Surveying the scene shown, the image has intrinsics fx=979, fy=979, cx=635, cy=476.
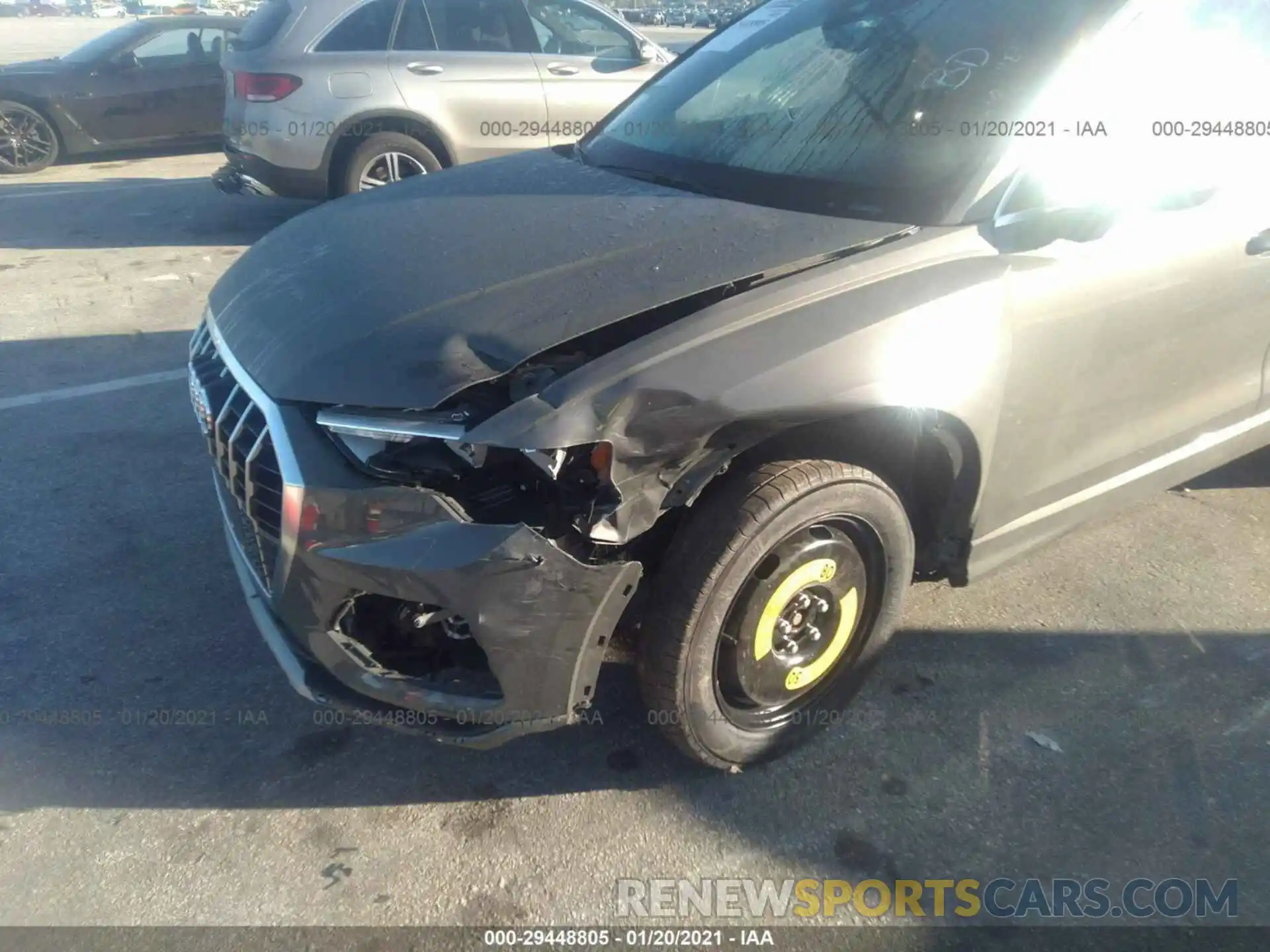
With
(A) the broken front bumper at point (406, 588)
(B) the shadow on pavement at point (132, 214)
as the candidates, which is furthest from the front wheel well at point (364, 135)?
(A) the broken front bumper at point (406, 588)

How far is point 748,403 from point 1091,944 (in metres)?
1.42

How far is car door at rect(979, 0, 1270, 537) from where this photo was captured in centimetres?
254

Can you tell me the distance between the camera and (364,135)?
23.9 ft

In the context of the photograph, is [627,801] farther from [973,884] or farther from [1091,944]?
[1091,944]

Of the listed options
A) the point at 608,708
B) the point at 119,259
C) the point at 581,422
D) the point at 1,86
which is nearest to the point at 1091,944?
the point at 608,708

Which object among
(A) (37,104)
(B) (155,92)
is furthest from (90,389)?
(A) (37,104)

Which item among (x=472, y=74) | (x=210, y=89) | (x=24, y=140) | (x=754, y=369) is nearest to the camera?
(x=754, y=369)

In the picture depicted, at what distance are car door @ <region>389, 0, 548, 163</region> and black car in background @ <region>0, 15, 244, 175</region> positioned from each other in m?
3.66

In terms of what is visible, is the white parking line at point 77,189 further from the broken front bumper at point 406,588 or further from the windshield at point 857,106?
the broken front bumper at point 406,588

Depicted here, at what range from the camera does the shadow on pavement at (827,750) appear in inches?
95.8

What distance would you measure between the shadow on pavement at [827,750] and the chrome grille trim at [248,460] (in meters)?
0.60

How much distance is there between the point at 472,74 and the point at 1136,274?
236 inches

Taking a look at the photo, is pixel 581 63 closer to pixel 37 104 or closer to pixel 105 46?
pixel 105 46

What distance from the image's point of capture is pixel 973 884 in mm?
2303
